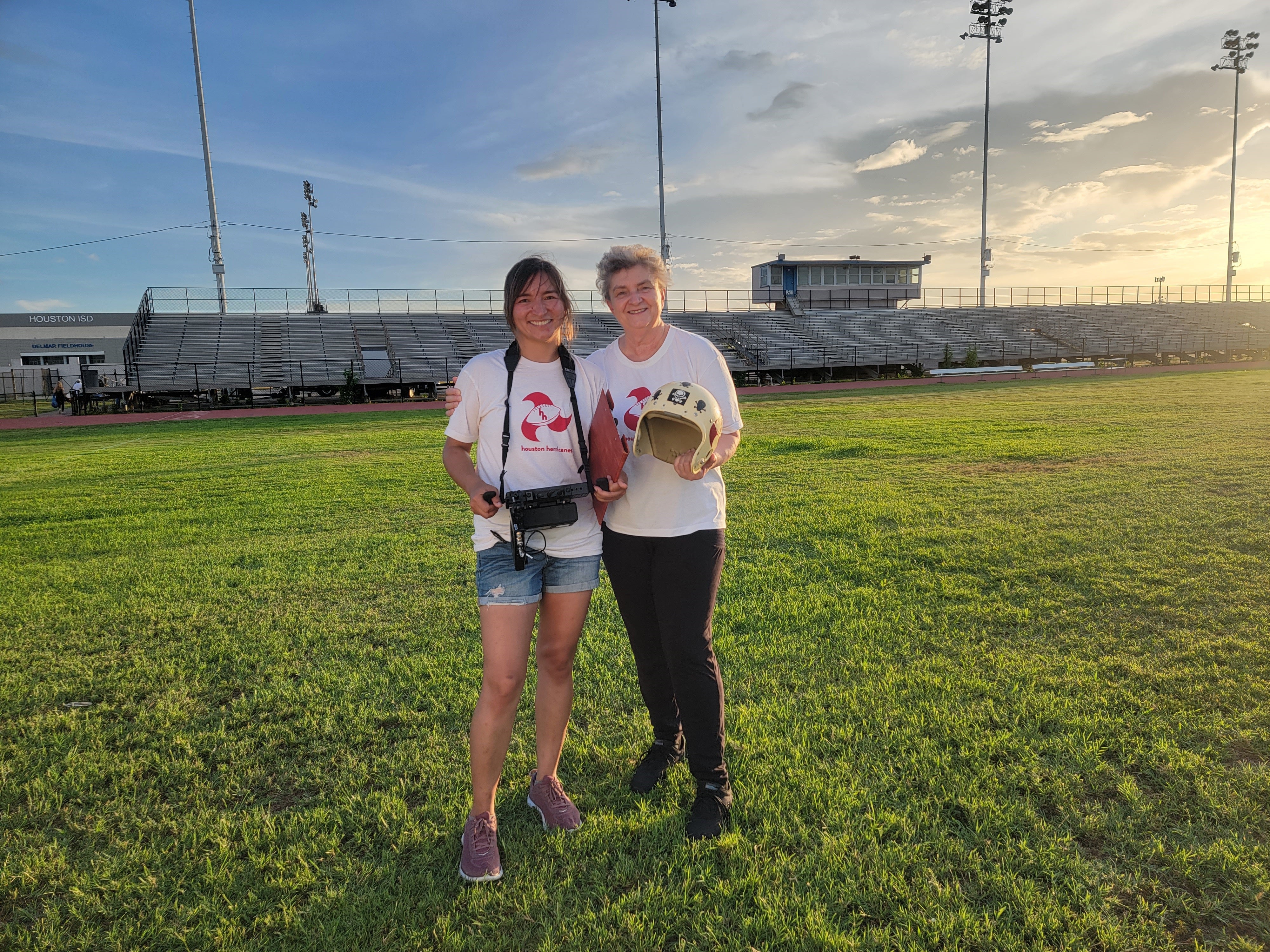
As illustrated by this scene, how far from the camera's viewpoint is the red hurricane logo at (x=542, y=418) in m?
2.52

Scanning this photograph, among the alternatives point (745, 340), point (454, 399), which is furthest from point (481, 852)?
point (745, 340)

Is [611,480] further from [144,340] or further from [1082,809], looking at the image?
[144,340]

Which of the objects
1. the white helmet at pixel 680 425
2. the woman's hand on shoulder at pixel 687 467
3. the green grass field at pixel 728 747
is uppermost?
the white helmet at pixel 680 425

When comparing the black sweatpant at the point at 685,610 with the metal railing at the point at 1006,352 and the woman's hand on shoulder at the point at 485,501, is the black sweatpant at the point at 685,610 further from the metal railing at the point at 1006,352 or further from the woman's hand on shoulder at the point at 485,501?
the metal railing at the point at 1006,352

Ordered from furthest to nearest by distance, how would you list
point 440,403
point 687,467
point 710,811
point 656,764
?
point 440,403 → point 656,764 → point 710,811 → point 687,467

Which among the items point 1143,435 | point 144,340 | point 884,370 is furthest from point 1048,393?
point 144,340

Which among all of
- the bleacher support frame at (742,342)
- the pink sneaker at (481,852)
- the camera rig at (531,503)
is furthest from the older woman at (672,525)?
the bleacher support frame at (742,342)

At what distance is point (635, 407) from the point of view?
2.71 meters

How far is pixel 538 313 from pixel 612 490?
67cm

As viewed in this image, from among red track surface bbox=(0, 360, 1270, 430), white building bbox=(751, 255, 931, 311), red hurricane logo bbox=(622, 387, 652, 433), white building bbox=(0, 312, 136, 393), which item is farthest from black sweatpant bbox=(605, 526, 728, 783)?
white building bbox=(0, 312, 136, 393)

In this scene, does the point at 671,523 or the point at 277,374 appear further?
the point at 277,374

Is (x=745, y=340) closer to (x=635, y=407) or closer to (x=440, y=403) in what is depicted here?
(x=440, y=403)

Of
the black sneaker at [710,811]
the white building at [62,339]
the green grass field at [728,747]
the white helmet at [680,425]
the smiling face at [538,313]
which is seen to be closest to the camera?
the green grass field at [728,747]

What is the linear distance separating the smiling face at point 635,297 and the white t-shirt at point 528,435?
32 centimetres
